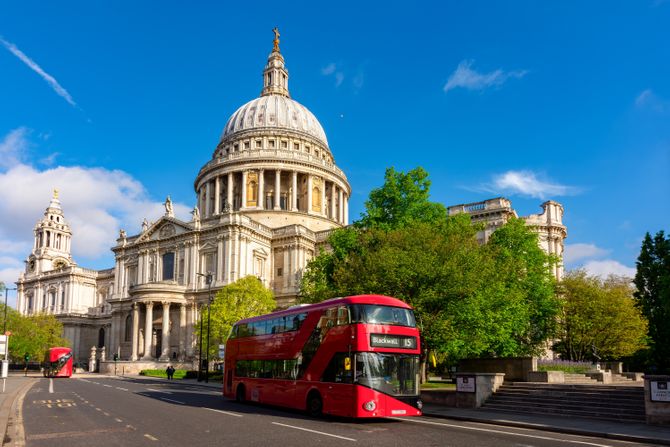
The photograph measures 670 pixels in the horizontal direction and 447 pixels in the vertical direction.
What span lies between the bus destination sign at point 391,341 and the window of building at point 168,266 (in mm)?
60514

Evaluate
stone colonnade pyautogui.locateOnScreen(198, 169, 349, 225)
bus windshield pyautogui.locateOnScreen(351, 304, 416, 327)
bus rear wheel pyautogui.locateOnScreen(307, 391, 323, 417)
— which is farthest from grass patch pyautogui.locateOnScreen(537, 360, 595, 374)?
stone colonnade pyautogui.locateOnScreen(198, 169, 349, 225)

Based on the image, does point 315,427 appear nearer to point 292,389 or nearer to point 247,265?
point 292,389

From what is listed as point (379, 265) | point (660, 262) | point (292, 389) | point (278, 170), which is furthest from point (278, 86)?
point (292, 389)

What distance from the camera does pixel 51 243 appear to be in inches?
4328

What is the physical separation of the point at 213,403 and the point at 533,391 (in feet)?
49.9

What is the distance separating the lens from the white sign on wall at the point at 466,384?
25484 mm

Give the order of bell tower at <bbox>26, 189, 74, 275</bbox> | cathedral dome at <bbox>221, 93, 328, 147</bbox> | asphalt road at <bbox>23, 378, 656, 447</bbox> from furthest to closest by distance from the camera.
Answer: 1. bell tower at <bbox>26, 189, 74, 275</bbox>
2. cathedral dome at <bbox>221, 93, 328, 147</bbox>
3. asphalt road at <bbox>23, 378, 656, 447</bbox>

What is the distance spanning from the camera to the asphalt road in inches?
617

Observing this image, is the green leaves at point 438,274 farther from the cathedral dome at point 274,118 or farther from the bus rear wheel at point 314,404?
the cathedral dome at point 274,118

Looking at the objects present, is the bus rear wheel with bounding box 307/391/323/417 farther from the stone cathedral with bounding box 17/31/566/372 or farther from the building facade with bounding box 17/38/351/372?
the building facade with bounding box 17/38/351/372

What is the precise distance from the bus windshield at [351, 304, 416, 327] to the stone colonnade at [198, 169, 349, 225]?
65.3m

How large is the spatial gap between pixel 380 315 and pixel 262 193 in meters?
69.2

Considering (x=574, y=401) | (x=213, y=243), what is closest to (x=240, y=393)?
(x=574, y=401)

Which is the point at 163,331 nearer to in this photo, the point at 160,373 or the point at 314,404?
the point at 160,373
